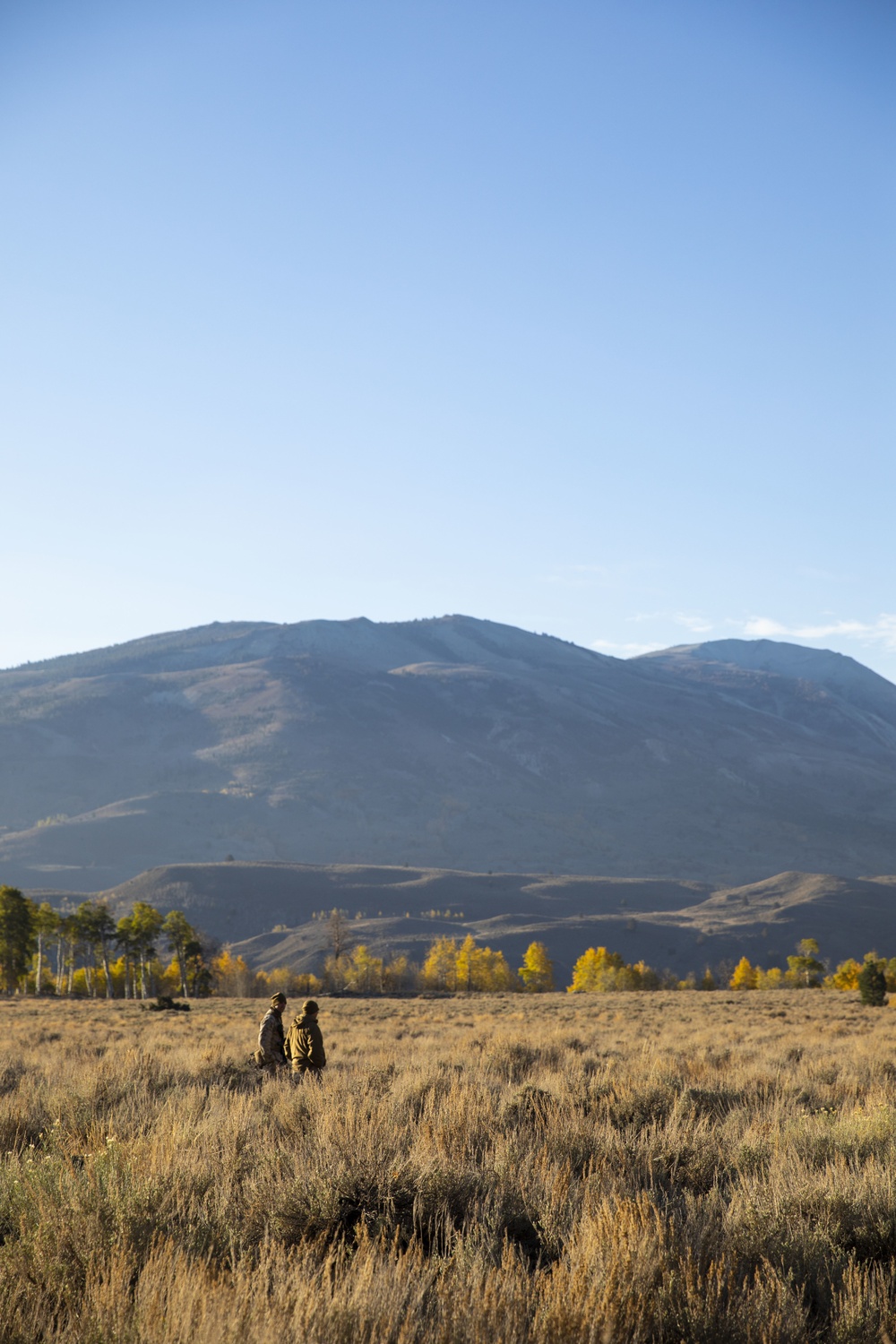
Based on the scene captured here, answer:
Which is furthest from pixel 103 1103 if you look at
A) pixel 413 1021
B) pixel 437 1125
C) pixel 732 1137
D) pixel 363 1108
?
pixel 413 1021

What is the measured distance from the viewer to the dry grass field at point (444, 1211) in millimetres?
3898

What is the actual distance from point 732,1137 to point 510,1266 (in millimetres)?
4343

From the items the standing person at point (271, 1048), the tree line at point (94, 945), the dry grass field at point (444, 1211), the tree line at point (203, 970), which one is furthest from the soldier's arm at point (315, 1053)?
the tree line at point (94, 945)

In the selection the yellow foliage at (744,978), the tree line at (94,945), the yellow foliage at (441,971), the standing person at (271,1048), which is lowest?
the yellow foliage at (744,978)

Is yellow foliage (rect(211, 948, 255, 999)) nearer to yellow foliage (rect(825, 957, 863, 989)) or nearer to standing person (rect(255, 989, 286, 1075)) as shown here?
yellow foliage (rect(825, 957, 863, 989))

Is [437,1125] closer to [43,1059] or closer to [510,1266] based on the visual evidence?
[510,1266]

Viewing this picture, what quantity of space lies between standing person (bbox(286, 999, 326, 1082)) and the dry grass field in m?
0.94

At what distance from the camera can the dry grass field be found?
3898mm

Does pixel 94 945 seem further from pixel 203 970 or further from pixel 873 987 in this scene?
pixel 873 987

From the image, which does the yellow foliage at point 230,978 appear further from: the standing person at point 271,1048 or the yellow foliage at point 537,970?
the standing person at point 271,1048

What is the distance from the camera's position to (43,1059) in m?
14.5

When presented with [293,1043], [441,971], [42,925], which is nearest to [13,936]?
[42,925]

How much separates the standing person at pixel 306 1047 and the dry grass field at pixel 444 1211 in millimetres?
935

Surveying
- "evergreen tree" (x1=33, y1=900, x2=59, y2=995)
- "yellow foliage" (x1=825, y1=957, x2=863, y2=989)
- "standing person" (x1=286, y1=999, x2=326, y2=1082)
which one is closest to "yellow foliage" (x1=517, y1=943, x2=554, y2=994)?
"yellow foliage" (x1=825, y1=957, x2=863, y2=989)
